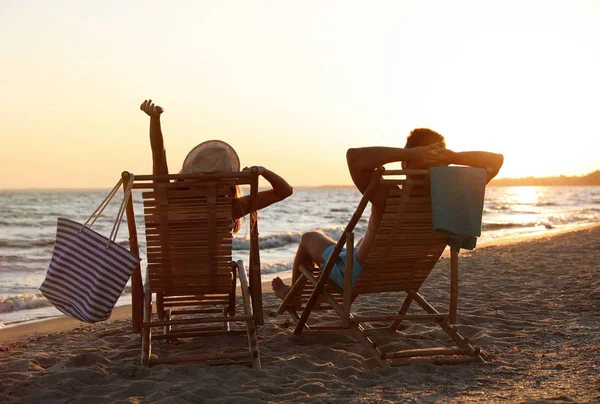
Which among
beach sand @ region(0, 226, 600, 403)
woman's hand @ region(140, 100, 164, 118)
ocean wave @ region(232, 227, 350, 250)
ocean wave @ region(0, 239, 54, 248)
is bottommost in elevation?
ocean wave @ region(232, 227, 350, 250)

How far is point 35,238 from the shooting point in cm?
1744

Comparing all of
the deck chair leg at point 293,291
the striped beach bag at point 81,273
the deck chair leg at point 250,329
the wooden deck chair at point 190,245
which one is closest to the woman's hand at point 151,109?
the wooden deck chair at point 190,245

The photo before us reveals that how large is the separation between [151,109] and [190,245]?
90 centimetres

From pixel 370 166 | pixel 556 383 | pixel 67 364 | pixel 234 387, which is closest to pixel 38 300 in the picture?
pixel 67 364

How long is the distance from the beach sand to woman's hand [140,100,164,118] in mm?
1543

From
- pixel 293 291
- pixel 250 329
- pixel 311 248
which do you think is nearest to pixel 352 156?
pixel 311 248

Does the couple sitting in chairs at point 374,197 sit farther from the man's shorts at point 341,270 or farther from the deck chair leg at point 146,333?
the deck chair leg at point 146,333

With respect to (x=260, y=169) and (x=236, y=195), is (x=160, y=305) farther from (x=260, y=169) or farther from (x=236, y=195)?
(x=260, y=169)

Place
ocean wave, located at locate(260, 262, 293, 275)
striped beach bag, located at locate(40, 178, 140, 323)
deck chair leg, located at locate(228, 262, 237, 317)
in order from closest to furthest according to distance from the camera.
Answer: striped beach bag, located at locate(40, 178, 140, 323), deck chair leg, located at locate(228, 262, 237, 317), ocean wave, located at locate(260, 262, 293, 275)

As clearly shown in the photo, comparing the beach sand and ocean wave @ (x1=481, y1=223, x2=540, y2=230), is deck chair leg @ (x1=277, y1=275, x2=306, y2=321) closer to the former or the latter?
the beach sand

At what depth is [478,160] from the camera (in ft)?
11.7

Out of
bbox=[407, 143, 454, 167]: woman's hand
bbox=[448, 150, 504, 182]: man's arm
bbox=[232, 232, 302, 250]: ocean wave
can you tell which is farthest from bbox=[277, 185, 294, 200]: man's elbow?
bbox=[232, 232, 302, 250]: ocean wave

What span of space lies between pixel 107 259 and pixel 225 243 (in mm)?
793

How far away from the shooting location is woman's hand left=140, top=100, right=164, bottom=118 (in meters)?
3.54
